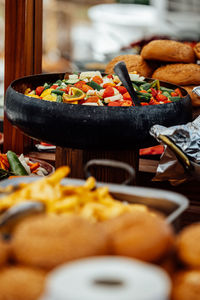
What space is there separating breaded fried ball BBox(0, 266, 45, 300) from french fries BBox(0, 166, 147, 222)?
6.9 inches

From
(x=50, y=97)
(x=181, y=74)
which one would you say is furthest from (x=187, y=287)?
(x=181, y=74)

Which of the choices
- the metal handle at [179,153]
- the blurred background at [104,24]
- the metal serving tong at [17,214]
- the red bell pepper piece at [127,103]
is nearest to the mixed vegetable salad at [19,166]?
the red bell pepper piece at [127,103]

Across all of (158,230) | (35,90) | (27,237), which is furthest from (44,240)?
(35,90)

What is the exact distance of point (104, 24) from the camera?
27.4ft

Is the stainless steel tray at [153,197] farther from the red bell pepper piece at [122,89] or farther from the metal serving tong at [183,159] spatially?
the red bell pepper piece at [122,89]

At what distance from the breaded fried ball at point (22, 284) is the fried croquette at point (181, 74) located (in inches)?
63.0

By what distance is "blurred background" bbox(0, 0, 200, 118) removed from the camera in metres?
7.09

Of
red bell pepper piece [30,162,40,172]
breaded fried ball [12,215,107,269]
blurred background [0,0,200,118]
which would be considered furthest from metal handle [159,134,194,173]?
blurred background [0,0,200,118]

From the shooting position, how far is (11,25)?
2146mm

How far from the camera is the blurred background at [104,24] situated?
709 centimetres

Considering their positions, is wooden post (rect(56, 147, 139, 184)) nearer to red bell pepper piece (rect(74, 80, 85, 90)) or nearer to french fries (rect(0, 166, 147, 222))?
red bell pepper piece (rect(74, 80, 85, 90))

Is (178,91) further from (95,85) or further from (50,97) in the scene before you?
(50,97)

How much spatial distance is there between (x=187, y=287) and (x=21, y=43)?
1.72m

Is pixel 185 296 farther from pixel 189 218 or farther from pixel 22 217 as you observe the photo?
pixel 189 218
